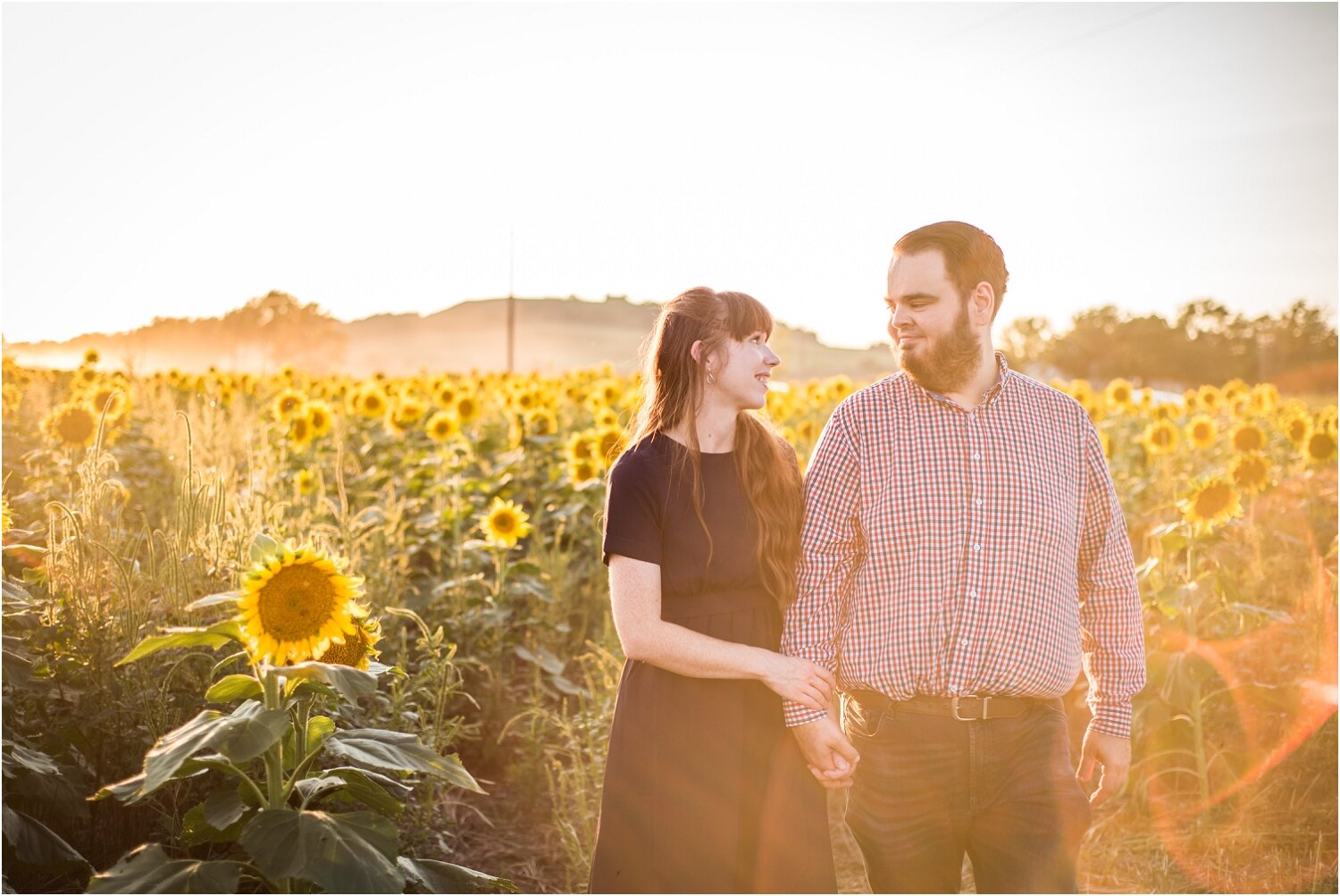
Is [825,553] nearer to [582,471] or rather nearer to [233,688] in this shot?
[233,688]

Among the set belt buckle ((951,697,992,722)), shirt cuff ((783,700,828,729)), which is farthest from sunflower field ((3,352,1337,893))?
belt buckle ((951,697,992,722))

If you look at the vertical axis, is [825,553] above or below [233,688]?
above

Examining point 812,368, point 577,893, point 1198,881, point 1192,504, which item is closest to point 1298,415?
point 1192,504

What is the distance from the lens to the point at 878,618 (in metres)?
2.61

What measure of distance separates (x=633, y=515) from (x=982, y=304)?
3.52ft

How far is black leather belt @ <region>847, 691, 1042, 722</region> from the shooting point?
2.53 m

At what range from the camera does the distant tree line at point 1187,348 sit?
26.1 m

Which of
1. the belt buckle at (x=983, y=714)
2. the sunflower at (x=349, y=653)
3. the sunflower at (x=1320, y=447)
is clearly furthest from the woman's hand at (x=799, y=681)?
the sunflower at (x=1320, y=447)

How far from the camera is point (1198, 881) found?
4051 millimetres

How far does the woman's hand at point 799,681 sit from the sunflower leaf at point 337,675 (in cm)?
94

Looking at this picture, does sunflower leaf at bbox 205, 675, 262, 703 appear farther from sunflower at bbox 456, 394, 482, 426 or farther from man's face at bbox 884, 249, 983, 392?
sunflower at bbox 456, 394, 482, 426

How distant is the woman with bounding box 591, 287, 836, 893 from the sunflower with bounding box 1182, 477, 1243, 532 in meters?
2.85

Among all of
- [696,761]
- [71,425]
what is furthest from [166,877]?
[71,425]

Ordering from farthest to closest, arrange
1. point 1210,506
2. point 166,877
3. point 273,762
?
point 1210,506, point 273,762, point 166,877
